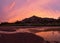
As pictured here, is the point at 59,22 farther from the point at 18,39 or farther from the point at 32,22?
the point at 18,39

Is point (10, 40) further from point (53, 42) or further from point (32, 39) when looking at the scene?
point (53, 42)

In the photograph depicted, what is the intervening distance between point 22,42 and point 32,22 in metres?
54.1

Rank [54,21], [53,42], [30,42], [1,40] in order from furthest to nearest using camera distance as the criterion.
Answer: [54,21]
[53,42]
[30,42]
[1,40]

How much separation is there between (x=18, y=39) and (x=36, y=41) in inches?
77.4

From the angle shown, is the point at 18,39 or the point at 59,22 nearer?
the point at 18,39

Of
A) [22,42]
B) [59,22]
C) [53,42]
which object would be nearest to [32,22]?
[59,22]

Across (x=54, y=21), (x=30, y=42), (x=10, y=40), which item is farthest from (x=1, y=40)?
(x=54, y=21)

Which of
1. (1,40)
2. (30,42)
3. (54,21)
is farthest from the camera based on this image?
(54,21)

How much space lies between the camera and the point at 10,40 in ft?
69.3

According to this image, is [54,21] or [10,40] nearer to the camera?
[10,40]

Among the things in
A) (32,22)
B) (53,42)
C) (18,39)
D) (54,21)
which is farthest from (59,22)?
(18,39)

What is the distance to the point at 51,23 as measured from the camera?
7438cm

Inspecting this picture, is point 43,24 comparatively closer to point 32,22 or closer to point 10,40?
point 32,22

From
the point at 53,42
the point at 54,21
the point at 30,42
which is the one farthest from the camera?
the point at 54,21
